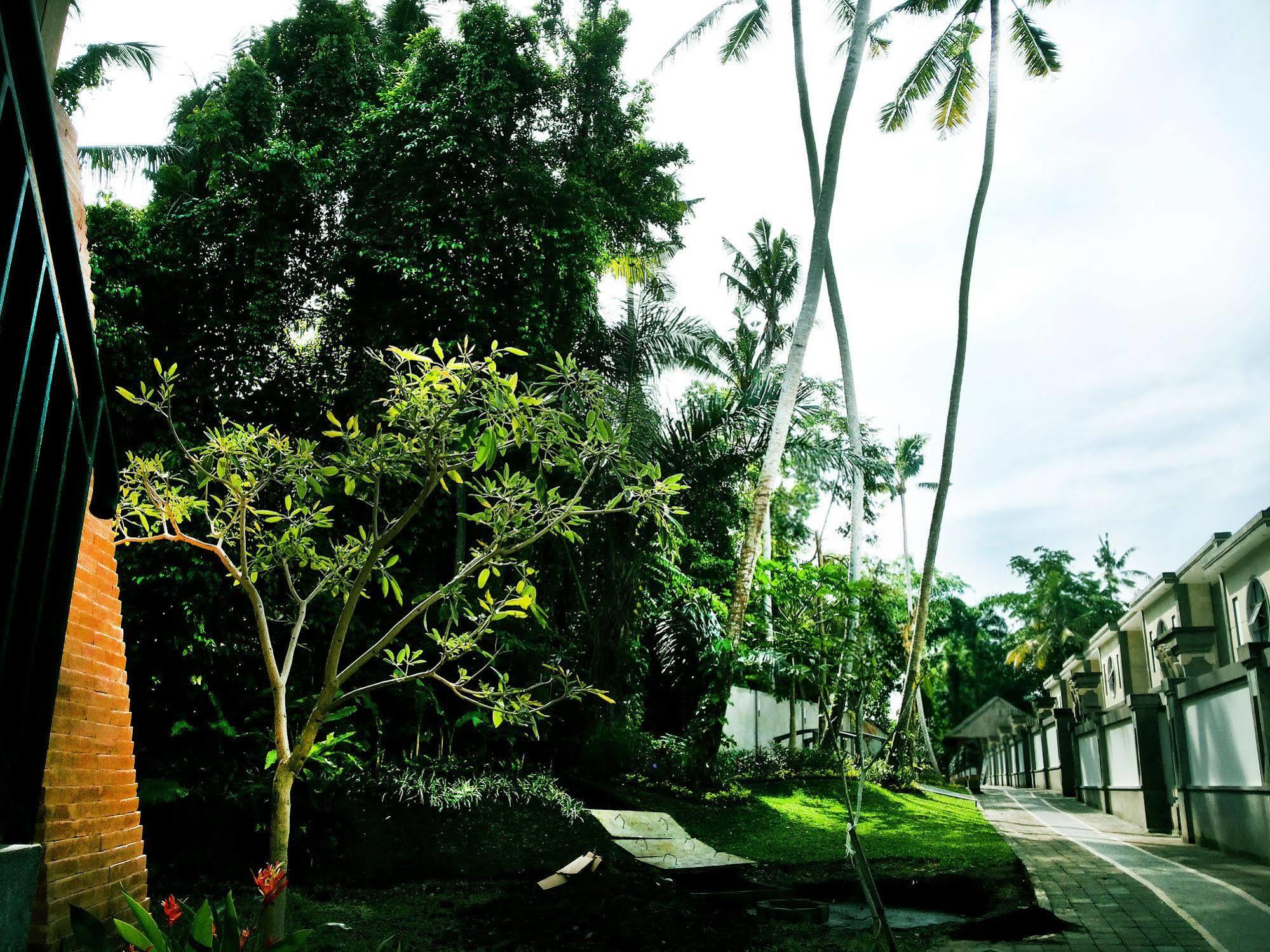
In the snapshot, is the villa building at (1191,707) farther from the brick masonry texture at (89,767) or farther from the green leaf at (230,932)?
the brick masonry texture at (89,767)

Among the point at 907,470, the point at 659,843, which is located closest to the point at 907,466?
the point at 907,470

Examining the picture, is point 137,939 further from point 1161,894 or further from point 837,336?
point 837,336

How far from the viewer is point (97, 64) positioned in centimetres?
1784

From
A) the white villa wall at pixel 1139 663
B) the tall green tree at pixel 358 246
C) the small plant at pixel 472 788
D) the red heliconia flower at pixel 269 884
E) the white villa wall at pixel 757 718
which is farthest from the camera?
the white villa wall at pixel 1139 663

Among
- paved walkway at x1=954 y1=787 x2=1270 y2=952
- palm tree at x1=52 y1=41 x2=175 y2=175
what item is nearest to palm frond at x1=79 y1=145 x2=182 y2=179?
palm tree at x1=52 y1=41 x2=175 y2=175

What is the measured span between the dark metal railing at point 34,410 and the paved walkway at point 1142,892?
5497 millimetres

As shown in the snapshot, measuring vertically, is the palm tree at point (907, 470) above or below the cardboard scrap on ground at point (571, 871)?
above

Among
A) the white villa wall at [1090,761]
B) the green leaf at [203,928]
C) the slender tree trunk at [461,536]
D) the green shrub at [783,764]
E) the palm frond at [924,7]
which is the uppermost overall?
the palm frond at [924,7]

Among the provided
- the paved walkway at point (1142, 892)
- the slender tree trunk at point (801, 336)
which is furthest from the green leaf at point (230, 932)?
the slender tree trunk at point (801, 336)

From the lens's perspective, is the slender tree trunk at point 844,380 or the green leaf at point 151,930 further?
the slender tree trunk at point 844,380

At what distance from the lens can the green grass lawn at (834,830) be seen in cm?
891

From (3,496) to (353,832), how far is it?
7.16 m

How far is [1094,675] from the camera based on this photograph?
19.1m

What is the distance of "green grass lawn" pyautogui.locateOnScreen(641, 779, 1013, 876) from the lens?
891cm
